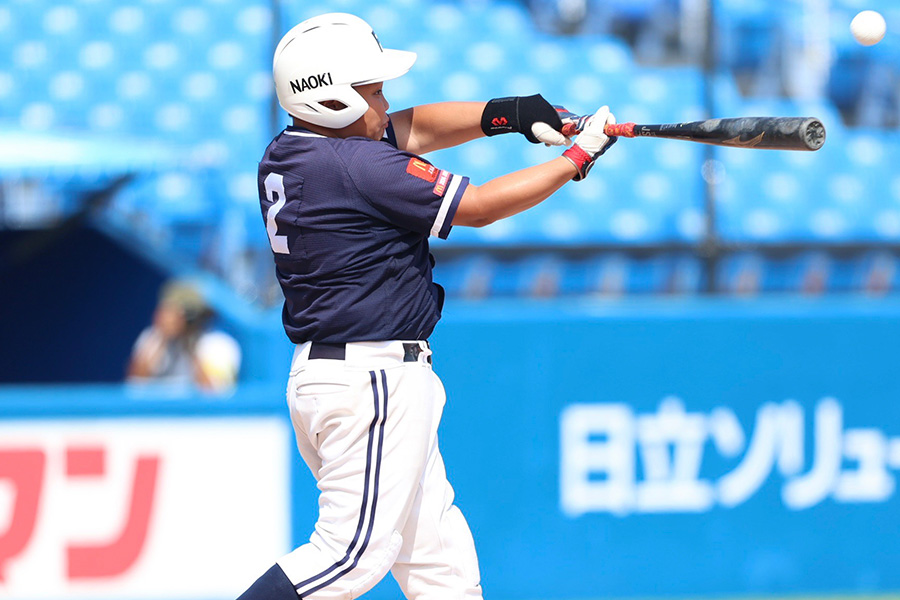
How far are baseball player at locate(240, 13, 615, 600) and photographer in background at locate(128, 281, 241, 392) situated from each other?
3.35m

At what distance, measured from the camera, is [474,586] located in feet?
10.3

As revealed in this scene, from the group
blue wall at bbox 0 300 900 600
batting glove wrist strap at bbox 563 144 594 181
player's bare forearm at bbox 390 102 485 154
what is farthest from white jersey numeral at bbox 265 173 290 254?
blue wall at bbox 0 300 900 600

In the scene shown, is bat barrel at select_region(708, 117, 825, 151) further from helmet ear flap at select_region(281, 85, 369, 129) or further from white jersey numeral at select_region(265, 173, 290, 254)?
white jersey numeral at select_region(265, 173, 290, 254)

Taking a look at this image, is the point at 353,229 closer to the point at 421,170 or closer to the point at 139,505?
the point at 421,170

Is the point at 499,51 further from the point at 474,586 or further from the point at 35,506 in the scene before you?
the point at 474,586

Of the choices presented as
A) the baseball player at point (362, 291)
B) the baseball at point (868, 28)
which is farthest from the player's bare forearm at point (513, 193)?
the baseball at point (868, 28)

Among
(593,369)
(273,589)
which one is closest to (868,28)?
(593,369)

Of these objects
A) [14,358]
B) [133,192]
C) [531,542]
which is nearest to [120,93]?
[133,192]

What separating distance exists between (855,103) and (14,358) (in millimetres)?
5983

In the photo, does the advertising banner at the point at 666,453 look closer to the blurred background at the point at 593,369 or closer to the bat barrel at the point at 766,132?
the blurred background at the point at 593,369

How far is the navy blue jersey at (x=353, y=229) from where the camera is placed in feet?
9.45

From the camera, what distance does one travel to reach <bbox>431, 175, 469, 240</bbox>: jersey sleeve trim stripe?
287 cm

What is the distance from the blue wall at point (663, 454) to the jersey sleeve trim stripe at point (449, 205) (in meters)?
1.89

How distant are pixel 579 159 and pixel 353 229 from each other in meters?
0.63
